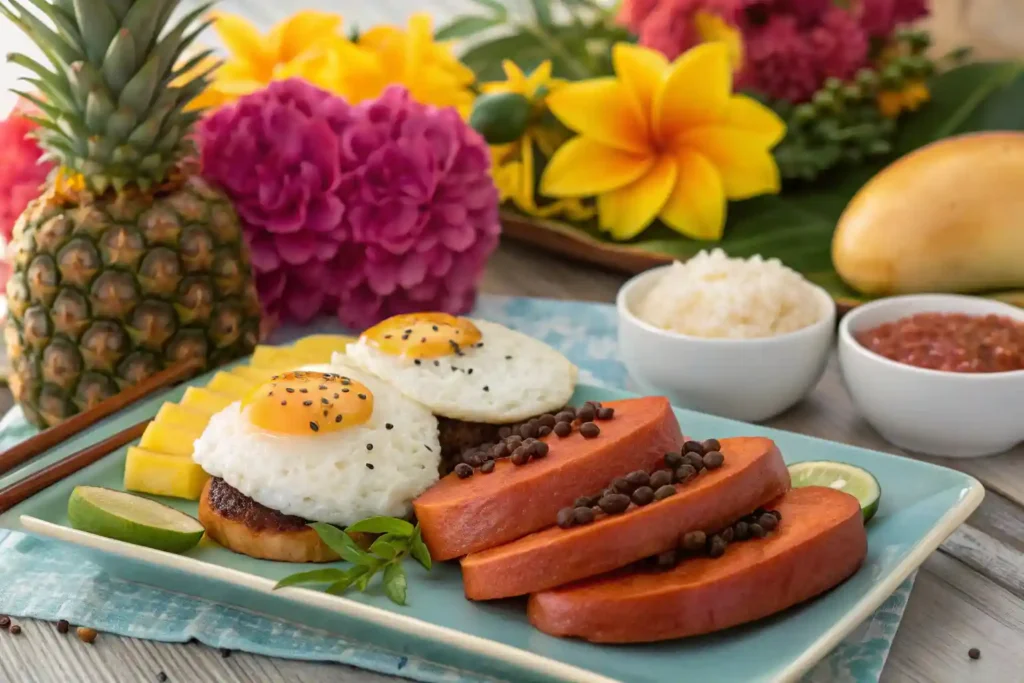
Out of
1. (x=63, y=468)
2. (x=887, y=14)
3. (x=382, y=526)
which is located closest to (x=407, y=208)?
(x=63, y=468)

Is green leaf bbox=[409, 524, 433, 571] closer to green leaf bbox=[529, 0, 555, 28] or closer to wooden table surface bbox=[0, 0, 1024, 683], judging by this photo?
wooden table surface bbox=[0, 0, 1024, 683]

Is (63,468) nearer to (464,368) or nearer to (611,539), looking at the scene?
(464,368)

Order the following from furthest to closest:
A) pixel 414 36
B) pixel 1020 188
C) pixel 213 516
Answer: pixel 414 36
pixel 1020 188
pixel 213 516

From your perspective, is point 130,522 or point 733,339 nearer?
point 130,522

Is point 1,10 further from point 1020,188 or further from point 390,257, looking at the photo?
point 1020,188

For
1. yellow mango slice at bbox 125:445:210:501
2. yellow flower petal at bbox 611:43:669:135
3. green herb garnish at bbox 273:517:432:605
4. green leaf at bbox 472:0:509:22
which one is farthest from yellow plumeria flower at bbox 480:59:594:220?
green herb garnish at bbox 273:517:432:605

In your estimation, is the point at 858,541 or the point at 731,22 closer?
the point at 858,541

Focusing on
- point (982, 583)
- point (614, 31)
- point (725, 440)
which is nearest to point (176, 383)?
point (725, 440)
